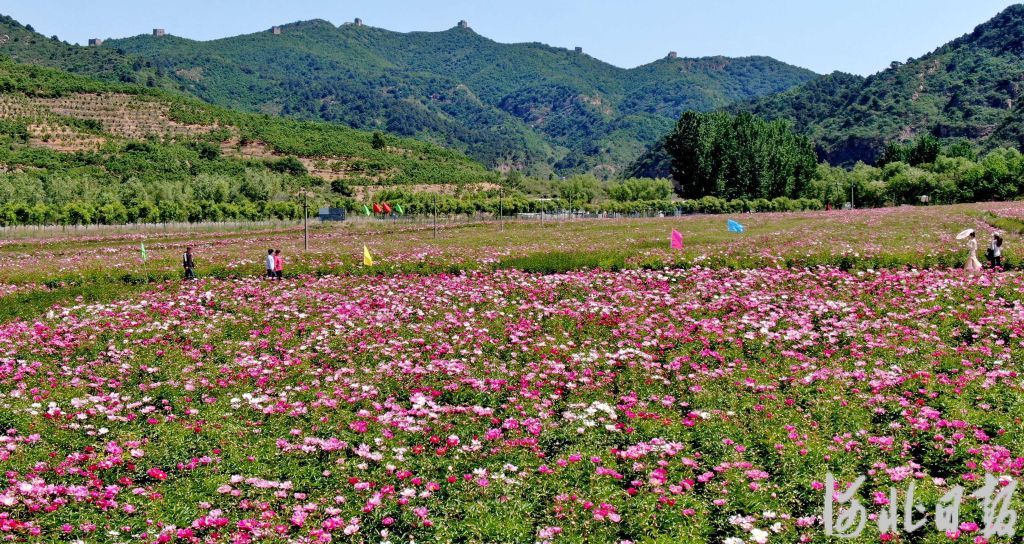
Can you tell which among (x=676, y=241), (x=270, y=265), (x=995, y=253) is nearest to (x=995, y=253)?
(x=995, y=253)

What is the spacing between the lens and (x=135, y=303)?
66.8 feet

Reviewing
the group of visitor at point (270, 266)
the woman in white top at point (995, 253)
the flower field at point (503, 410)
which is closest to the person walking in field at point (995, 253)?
the woman in white top at point (995, 253)

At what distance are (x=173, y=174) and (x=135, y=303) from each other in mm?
112080

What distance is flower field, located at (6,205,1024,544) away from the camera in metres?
8.70

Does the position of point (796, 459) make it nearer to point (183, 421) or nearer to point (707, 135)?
point (183, 421)

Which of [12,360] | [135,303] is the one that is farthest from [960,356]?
[135,303]

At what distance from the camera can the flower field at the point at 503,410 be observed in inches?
343

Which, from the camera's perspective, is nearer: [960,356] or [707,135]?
[960,356]

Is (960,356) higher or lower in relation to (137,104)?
lower

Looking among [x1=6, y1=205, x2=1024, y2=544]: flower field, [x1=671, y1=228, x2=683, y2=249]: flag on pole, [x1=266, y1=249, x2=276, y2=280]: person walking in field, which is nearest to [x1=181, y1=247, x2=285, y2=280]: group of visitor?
[x1=266, y1=249, x2=276, y2=280]: person walking in field

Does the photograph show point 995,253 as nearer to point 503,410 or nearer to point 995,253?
point 995,253

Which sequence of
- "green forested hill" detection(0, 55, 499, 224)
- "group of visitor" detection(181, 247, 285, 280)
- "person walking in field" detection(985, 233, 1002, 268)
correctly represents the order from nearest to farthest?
1. "person walking in field" detection(985, 233, 1002, 268)
2. "group of visitor" detection(181, 247, 285, 280)
3. "green forested hill" detection(0, 55, 499, 224)

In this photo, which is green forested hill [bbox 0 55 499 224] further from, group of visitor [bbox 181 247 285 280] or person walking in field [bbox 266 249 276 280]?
person walking in field [bbox 266 249 276 280]

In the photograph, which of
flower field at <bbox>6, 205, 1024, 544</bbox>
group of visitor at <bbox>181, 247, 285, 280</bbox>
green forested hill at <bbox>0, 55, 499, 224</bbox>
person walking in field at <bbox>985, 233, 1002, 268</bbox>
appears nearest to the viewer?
flower field at <bbox>6, 205, 1024, 544</bbox>
